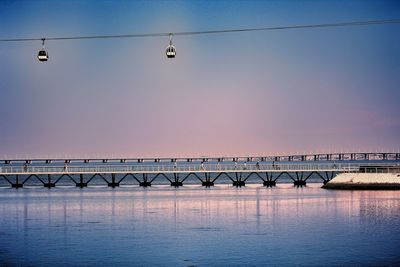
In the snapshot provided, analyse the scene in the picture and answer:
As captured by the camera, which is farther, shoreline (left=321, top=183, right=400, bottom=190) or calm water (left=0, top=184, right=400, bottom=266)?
shoreline (left=321, top=183, right=400, bottom=190)

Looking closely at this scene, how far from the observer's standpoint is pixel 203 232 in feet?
130

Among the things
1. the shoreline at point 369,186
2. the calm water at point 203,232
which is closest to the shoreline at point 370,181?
the shoreline at point 369,186

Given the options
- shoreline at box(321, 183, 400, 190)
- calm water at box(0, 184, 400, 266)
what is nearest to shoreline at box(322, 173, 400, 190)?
shoreline at box(321, 183, 400, 190)

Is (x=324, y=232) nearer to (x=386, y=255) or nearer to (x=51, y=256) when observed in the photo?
(x=386, y=255)

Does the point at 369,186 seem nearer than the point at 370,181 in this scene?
Yes

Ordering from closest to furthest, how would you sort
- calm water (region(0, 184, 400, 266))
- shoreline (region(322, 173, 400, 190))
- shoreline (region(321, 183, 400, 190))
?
calm water (region(0, 184, 400, 266)) → shoreline (region(321, 183, 400, 190)) → shoreline (region(322, 173, 400, 190))

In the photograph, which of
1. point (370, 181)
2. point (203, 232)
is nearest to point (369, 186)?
point (370, 181)

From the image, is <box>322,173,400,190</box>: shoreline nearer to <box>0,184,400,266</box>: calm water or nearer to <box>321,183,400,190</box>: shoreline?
<box>321,183,400,190</box>: shoreline

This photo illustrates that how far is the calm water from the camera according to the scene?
100ft

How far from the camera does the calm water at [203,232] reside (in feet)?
100

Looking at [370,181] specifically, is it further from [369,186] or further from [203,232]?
[203,232]

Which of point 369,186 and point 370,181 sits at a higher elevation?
point 370,181

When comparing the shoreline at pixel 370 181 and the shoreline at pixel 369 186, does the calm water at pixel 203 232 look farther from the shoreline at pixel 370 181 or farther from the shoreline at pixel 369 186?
the shoreline at pixel 370 181

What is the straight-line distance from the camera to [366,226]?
4144 cm
